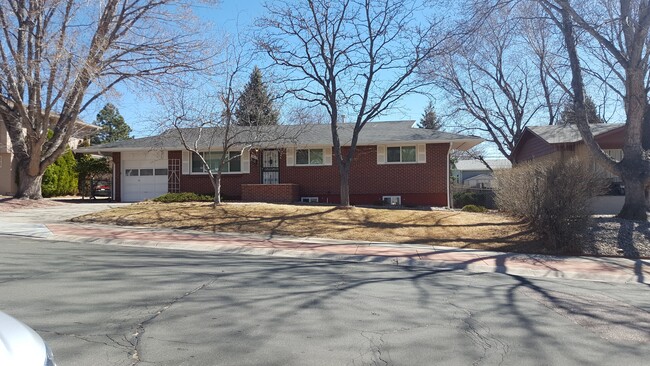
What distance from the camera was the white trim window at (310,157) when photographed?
24481 millimetres

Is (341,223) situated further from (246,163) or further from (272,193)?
(246,163)

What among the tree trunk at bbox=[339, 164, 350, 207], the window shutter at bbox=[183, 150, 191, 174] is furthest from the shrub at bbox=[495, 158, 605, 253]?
the window shutter at bbox=[183, 150, 191, 174]

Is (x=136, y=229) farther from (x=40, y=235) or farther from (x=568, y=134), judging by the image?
(x=568, y=134)

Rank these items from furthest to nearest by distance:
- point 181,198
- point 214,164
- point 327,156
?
point 214,164 → point 327,156 → point 181,198

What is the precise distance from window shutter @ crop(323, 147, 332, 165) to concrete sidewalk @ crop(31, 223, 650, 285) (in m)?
10.5

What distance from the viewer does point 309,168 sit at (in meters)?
24.4

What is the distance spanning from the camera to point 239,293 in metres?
6.75

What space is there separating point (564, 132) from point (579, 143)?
334cm

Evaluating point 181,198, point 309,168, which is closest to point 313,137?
point 309,168

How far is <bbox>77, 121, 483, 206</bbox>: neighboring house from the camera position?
23.3 m

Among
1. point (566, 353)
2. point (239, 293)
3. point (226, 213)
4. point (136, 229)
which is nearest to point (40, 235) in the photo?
point (136, 229)

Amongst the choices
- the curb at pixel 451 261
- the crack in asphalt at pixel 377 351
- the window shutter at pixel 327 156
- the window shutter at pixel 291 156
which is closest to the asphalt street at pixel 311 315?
the crack in asphalt at pixel 377 351

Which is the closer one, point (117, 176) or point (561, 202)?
point (561, 202)

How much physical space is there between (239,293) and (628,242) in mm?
11062
